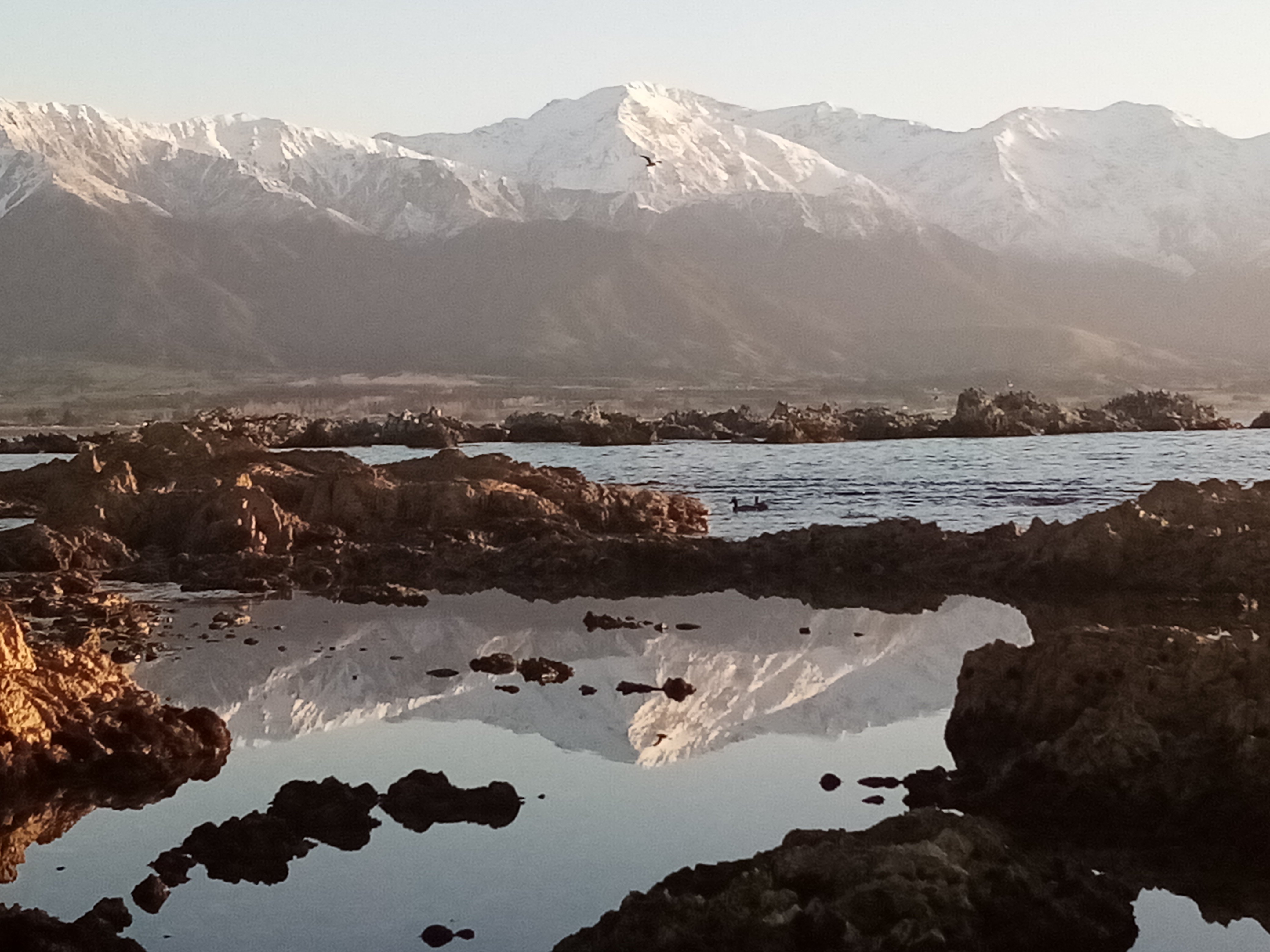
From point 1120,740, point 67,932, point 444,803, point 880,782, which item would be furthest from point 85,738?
point 1120,740

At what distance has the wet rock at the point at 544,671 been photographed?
59.8 feet

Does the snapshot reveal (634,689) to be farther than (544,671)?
No

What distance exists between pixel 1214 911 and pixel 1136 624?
11.5 meters

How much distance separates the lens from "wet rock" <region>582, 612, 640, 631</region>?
73.6ft

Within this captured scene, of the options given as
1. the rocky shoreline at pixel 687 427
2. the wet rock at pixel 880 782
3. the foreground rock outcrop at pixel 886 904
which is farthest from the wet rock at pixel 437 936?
the rocky shoreline at pixel 687 427

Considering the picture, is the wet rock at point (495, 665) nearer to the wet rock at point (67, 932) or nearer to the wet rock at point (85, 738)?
the wet rock at point (85, 738)

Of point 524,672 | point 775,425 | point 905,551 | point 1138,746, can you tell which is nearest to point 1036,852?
point 1138,746

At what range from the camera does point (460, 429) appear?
96688 mm

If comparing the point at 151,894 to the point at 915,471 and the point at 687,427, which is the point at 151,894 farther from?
the point at 687,427

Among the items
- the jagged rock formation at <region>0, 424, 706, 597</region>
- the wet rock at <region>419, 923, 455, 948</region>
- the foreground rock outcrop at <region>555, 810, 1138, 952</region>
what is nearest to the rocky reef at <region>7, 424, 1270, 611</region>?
the jagged rock formation at <region>0, 424, 706, 597</region>

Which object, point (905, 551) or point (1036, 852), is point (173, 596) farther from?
point (1036, 852)

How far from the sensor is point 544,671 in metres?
18.6

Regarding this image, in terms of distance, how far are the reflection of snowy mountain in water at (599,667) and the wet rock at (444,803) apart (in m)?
1.88

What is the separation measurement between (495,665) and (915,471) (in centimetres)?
4937
